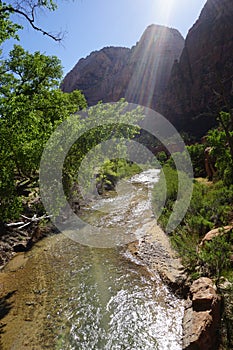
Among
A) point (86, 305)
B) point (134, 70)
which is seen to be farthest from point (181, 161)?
point (134, 70)

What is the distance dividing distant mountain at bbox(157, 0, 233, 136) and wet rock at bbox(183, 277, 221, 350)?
192ft

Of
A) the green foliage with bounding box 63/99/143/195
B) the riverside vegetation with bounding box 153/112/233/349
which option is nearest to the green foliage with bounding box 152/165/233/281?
the riverside vegetation with bounding box 153/112/233/349

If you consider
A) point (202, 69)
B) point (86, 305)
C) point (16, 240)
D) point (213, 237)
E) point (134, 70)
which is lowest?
point (86, 305)

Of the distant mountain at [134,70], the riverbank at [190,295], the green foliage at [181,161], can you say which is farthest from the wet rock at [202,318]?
the distant mountain at [134,70]

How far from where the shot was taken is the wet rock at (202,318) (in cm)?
468

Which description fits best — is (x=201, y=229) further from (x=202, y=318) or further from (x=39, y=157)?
(x=39, y=157)

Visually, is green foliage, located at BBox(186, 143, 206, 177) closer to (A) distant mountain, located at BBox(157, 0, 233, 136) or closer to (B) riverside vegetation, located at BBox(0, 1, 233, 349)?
(B) riverside vegetation, located at BBox(0, 1, 233, 349)

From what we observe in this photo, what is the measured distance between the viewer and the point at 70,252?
33.8ft

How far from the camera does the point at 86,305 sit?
6691 mm

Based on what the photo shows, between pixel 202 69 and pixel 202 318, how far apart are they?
76.8 metres

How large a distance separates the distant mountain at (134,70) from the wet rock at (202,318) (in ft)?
314

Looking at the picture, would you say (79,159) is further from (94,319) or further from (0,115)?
(94,319)

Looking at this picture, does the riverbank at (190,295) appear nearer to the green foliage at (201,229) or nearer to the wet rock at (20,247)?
the green foliage at (201,229)

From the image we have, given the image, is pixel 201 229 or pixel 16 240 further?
pixel 16 240
